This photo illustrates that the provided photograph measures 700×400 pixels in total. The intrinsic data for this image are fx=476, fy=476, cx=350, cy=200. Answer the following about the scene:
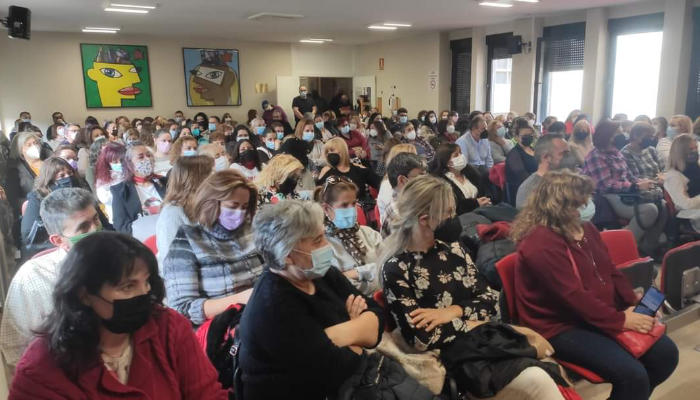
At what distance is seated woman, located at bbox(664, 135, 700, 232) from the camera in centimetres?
419

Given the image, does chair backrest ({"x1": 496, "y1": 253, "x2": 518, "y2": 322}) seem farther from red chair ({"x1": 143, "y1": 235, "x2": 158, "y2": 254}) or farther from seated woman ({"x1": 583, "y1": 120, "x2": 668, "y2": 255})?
seated woman ({"x1": 583, "y1": 120, "x2": 668, "y2": 255})

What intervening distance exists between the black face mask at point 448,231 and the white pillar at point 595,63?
8.44 metres

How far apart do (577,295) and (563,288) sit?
66 millimetres

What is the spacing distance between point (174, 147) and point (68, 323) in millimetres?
4211

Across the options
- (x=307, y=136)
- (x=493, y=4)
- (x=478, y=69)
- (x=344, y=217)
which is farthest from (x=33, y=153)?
(x=478, y=69)

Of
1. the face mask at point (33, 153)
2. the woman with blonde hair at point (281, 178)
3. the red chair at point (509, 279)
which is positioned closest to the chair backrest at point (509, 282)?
the red chair at point (509, 279)

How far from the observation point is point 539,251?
218 cm

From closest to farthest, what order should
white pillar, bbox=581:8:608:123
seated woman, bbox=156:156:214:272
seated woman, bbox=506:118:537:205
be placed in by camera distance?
seated woman, bbox=156:156:214:272, seated woman, bbox=506:118:537:205, white pillar, bbox=581:8:608:123

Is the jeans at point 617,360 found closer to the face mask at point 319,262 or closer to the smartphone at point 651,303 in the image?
the smartphone at point 651,303

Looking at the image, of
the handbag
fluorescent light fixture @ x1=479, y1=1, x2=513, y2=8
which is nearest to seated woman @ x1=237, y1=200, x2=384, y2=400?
the handbag

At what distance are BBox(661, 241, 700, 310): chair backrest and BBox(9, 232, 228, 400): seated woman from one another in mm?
2901

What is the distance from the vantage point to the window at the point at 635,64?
8367 mm

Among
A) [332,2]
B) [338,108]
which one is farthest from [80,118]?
[332,2]

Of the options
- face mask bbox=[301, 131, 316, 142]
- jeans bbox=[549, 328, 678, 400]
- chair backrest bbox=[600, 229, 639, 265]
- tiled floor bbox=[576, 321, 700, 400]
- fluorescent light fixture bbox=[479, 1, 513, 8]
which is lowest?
tiled floor bbox=[576, 321, 700, 400]
